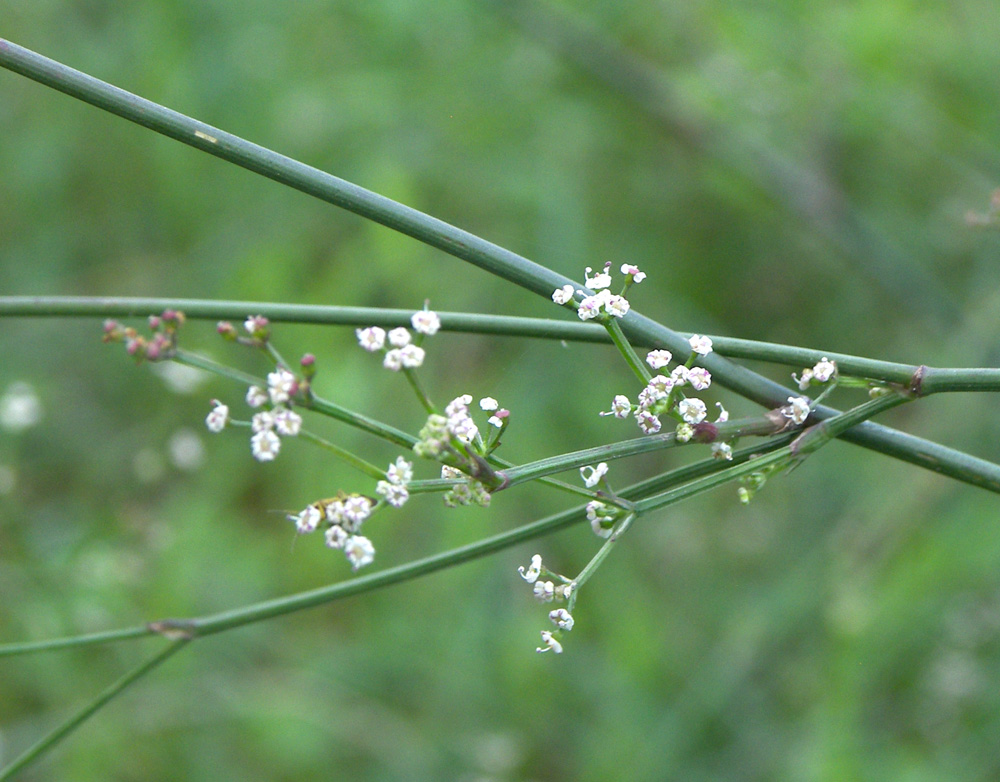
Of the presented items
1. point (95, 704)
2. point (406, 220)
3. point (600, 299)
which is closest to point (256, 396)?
point (406, 220)

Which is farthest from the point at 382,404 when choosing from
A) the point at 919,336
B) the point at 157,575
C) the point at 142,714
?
the point at 919,336

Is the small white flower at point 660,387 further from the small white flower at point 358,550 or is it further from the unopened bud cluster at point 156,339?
the unopened bud cluster at point 156,339

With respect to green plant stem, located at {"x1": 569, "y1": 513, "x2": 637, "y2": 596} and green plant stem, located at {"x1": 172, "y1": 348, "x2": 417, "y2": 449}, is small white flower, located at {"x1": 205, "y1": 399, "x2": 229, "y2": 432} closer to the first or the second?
green plant stem, located at {"x1": 172, "y1": 348, "x2": 417, "y2": 449}

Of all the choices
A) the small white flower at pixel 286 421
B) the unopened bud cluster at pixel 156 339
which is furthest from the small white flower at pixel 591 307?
the unopened bud cluster at pixel 156 339

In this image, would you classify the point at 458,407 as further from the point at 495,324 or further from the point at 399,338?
the point at 495,324

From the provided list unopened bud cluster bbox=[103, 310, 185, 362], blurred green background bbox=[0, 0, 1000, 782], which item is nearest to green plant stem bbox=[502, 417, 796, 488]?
unopened bud cluster bbox=[103, 310, 185, 362]

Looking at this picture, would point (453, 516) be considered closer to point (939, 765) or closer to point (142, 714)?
point (142, 714)

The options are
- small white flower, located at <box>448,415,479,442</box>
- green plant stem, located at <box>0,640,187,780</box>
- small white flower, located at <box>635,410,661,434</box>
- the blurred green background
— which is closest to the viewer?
small white flower, located at <box>448,415,479,442</box>
